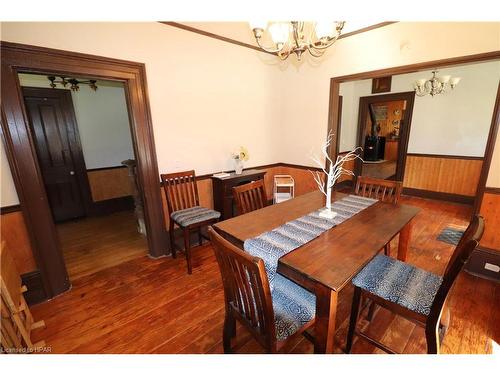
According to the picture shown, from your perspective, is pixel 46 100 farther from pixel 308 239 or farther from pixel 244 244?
pixel 308 239

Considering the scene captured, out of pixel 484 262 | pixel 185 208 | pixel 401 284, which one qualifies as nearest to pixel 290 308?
pixel 401 284

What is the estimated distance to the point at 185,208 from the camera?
2572mm

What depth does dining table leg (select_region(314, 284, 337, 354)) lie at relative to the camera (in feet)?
3.08

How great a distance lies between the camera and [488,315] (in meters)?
1.65

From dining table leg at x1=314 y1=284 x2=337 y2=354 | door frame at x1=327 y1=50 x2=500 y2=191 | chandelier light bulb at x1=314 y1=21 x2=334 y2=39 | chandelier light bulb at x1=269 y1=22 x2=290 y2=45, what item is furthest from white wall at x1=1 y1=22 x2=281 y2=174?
dining table leg at x1=314 y1=284 x2=337 y2=354

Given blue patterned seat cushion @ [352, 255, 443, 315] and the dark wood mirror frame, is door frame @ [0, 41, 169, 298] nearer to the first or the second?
blue patterned seat cushion @ [352, 255, 443, 315]

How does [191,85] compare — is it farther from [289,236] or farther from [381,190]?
[381,190]

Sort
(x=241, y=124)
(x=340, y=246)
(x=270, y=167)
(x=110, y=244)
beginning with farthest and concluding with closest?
(x=270, y=167) → (x=241, y=124) → (x=110, y=244) → (x=340, y=246)

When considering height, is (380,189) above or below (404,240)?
above

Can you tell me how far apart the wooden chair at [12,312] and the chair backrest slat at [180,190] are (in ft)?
4.00

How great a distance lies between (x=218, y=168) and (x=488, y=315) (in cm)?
281

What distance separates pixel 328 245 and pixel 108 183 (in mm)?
4083

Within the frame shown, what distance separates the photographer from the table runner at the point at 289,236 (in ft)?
3.76
